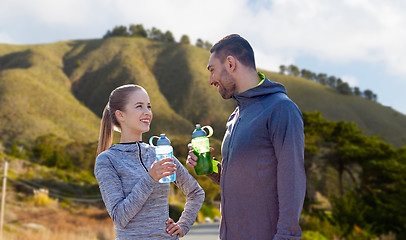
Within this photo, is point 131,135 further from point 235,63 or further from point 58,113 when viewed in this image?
point 58,113

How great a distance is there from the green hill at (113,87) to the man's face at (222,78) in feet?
188

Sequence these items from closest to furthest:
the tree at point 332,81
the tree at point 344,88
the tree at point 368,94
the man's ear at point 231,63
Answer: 1. the man's ear at point 231,63
2. the tree at point 344,88
3. the tree at point 368,94
4. the tree at point 332,81

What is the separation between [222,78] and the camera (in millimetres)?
2881

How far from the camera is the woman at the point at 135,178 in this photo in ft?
9.47

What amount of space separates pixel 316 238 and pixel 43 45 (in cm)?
10263

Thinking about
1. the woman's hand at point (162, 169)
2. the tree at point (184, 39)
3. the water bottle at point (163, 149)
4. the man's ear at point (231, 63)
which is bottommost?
the woman's hand at point (162, 169)

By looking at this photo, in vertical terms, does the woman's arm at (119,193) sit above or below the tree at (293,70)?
below

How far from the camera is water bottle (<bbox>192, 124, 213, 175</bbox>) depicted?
10.3 ft

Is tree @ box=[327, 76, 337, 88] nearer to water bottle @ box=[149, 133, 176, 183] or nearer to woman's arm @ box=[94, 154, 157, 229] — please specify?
water bottle @ box=[149, 133, 176, 183]

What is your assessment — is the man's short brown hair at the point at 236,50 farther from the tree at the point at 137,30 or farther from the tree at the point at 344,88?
the tree at the point at 137,30

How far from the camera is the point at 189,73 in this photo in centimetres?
9106

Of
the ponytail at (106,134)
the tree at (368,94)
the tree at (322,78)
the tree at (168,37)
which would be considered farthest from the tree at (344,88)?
the ponytail at (106,134)

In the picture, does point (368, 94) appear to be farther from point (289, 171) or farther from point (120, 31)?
point (289, 171)

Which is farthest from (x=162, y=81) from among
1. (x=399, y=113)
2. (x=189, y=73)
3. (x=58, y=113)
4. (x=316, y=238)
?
(x=316, y=238)
